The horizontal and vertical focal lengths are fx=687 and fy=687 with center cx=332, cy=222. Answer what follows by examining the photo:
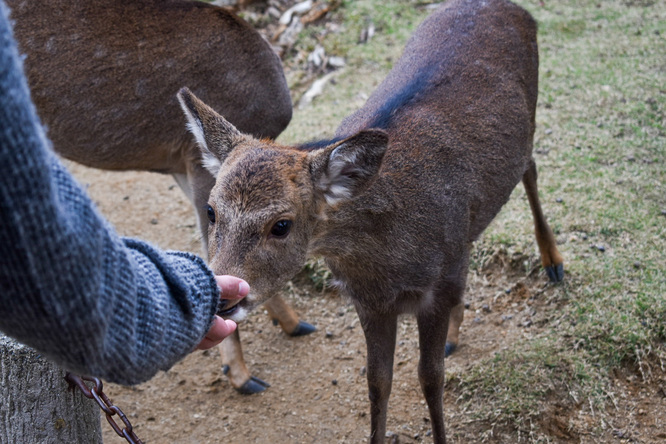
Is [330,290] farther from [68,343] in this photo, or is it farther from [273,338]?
Result: [68,343]

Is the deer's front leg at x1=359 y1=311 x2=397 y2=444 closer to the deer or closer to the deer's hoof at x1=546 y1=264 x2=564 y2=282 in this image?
the deer

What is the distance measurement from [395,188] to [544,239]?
6.34 feet

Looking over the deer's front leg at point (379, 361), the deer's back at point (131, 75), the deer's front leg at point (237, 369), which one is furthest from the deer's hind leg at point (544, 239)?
the deer's front leg at point (237, 369)

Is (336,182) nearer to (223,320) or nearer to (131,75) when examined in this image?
(223,320)

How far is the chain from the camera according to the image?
243 centimetres

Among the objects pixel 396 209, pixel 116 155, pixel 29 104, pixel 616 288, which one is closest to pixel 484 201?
pixel 396 209

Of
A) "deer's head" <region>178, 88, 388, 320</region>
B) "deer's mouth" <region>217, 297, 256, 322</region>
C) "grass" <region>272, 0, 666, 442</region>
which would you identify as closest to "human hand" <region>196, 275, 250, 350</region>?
"deer's mouth" <region>217, 297, 256, 322</region>

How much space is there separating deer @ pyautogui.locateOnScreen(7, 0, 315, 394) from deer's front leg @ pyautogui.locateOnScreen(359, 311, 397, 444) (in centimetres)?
115

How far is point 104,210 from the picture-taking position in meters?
6.86

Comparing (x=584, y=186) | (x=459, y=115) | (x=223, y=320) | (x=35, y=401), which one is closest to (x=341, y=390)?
(x=459, y=115)

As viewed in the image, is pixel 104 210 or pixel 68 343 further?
pixel 104 210

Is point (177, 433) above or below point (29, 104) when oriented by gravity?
below

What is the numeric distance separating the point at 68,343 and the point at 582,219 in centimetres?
456

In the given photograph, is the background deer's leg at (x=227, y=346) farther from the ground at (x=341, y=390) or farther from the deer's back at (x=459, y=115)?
the deer's back at (x=459, y=115)
